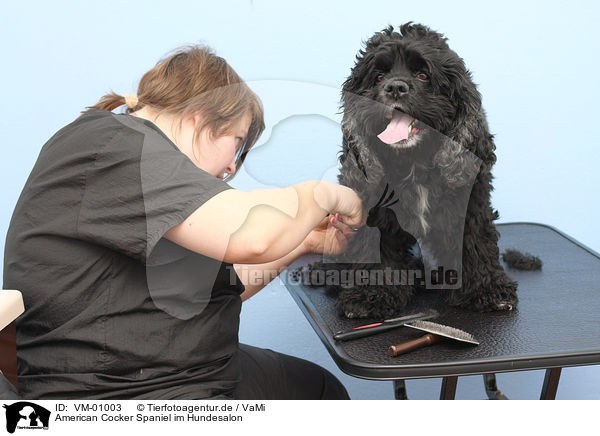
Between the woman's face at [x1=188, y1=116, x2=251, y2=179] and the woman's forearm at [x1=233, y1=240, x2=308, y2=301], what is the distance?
14.2 inches

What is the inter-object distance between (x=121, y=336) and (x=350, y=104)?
1.88 feet

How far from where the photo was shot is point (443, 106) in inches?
40.6

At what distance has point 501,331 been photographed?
1071 millimetres

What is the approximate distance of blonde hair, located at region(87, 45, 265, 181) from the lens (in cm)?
93

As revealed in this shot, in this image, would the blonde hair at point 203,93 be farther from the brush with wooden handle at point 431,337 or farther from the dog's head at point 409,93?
Answer: the brush with wooden handle at point 431,337

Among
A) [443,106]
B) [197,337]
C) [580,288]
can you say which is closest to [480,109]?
[443,106]

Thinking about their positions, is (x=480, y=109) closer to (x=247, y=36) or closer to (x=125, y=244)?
(x=247, y=36)

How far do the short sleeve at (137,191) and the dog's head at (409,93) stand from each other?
322 mm

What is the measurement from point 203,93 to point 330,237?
452 mm

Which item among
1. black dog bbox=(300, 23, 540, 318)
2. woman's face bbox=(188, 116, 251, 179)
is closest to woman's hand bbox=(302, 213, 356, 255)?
black dog bbox=(300, 23, 540, 318)

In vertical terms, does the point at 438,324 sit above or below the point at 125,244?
below
